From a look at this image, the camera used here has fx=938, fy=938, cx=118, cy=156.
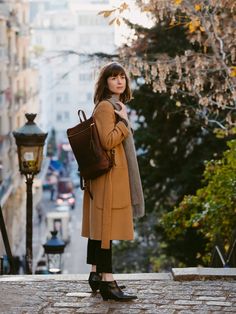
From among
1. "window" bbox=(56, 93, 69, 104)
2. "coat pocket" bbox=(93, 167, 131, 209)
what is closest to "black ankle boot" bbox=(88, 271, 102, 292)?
"coat pocket" bbox=(93, 167, 131, 209)

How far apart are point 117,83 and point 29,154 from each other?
196 inches

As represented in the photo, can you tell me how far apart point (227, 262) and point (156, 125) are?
46.1 feet

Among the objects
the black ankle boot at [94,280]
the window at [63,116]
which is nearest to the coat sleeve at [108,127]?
the black ankle boot at [94,280]

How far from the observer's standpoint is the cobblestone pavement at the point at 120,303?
7137 mm

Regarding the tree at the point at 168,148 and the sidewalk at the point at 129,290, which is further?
the tree at the point at 168,148

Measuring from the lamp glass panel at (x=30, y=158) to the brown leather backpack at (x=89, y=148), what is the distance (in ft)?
15.8

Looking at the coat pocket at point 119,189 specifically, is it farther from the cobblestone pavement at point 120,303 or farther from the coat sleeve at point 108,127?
the cobblestone pavement at point 120,303

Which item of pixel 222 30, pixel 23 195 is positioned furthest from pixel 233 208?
pixel 23 195

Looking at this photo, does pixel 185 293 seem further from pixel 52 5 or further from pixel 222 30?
pixel 52 5

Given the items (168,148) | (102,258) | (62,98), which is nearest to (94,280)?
(102,258)

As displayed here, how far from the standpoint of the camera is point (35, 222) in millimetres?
58594

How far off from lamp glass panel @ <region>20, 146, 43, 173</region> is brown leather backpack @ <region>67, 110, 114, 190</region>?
4808 millimetres

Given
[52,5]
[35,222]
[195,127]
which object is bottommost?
[35,222]

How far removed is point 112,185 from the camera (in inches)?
286
